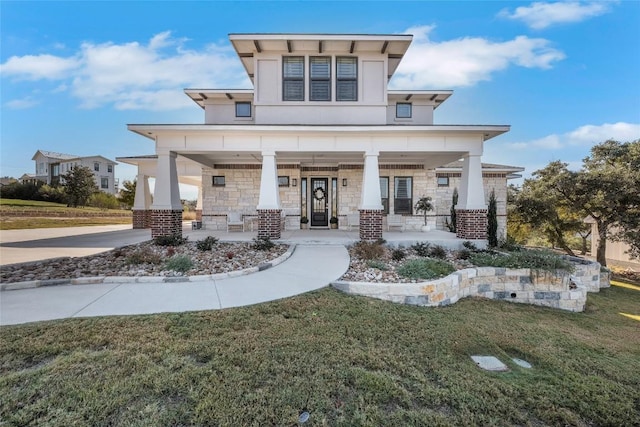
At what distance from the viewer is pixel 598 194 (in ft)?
41.4

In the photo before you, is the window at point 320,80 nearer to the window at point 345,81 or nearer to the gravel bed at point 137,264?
the window at point 345,81

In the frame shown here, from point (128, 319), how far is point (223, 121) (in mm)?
11111

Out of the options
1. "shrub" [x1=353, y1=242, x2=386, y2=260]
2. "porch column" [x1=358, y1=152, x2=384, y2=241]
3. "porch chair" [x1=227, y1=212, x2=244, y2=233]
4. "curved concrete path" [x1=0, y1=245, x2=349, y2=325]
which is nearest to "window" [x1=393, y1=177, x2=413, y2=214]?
"porch column" [x1=358, y1=152, x2=384, y2=241]

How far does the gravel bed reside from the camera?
242 inches

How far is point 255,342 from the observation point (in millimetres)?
3432

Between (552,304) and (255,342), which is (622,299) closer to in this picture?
(552,304)

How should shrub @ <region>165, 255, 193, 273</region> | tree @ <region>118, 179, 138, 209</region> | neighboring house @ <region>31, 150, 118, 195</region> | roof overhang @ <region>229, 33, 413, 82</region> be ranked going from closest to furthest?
shrub @ <region>165, 255, 193, 273</region>
roof overhang @ <region>229, 33, 413, 82</region>
neighboring house @ <region>31, 150, 118, 195</region>
tree @ <region>118, 179, 138, 209</region>

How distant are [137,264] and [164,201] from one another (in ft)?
11.9

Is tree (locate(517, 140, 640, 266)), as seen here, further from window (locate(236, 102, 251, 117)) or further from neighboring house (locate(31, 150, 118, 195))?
neighboring house (locate(31, 150, 118, 195))

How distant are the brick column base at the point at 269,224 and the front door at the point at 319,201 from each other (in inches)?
171

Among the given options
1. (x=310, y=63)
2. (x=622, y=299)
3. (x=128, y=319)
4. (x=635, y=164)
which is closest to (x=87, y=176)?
(x=310, y=63)

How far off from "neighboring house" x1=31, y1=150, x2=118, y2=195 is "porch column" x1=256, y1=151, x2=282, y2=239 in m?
13.3

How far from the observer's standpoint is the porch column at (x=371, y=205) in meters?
10.0

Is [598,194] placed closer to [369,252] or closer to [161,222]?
[369,252]
